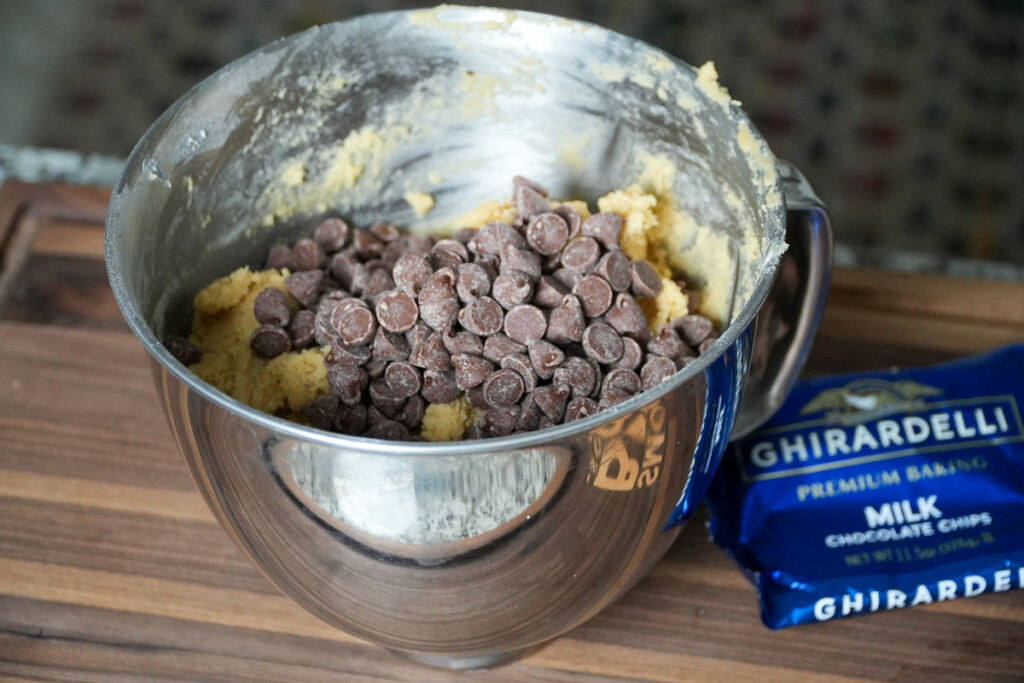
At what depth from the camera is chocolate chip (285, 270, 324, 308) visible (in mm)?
1042

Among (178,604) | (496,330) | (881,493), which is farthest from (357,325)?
(881,493)

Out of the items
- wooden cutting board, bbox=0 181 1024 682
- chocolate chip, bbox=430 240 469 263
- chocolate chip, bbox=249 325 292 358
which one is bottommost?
wooden cutting board, bbox=0 181 1024 682

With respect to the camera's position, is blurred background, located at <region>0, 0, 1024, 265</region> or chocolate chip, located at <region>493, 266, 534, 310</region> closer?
chocolate chip, located at <region>493, 266, 534, 310</region>

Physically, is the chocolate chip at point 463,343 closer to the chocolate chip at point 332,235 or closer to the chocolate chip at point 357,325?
the chocolate chip at point 357,325

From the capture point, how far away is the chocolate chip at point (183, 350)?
0.95 m

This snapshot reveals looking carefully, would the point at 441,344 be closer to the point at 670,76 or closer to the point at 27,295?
the point at 670,76

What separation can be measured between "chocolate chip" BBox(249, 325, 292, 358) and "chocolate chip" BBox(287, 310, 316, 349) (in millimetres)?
11

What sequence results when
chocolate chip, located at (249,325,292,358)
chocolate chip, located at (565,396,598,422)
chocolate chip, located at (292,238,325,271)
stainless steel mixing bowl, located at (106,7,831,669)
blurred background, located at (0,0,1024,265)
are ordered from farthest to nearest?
blurred background, located at (0,0,1024,265) < chocolate chip, located at (292,238,325,271) < chocolate chip, located at (249,325,292,358) < chocolate chip, located at (565,396,598,422) < stainless steel mixing bowl, located at (106,7,831,669)

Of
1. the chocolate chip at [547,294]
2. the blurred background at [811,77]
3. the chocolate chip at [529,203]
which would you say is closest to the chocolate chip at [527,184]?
the chocolate chip at [529,203]

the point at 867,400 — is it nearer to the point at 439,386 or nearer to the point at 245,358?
the point at 439,386

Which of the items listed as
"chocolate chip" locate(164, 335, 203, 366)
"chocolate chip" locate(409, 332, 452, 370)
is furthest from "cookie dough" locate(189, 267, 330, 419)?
"chocolate chip" locate(409, 332, 452, 370)

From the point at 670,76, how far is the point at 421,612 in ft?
1.84

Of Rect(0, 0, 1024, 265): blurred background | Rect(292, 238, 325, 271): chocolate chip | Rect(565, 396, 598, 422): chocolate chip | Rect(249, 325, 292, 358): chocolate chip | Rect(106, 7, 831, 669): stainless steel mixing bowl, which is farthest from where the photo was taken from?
Rect(0, 0, 1024, 265): blurred background

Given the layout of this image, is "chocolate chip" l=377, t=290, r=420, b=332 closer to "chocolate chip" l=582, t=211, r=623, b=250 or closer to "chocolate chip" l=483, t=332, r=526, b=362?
"chocolate chip" l=483, t=332, r=526, b=362
